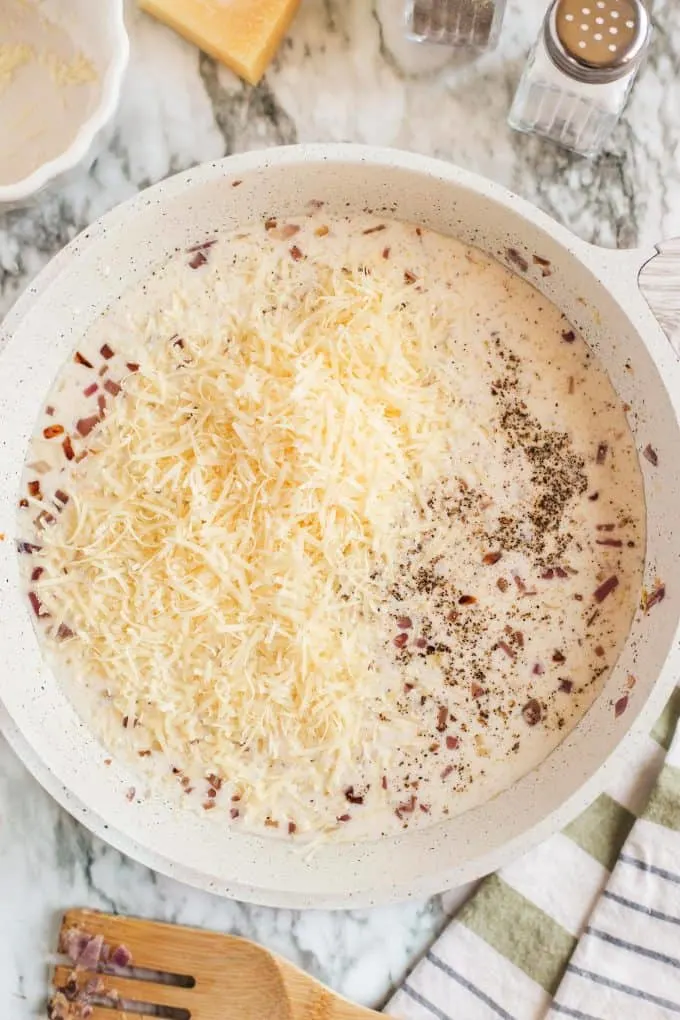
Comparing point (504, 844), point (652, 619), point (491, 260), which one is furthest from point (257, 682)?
point (491, 260)

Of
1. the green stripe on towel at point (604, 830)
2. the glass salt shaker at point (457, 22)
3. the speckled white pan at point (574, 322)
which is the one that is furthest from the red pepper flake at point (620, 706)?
the glass salt shaker at point (457, 22)

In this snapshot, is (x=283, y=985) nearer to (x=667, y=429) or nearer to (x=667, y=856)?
(x=667, y=856)

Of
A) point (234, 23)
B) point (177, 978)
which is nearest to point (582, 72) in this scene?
point (234, 23)

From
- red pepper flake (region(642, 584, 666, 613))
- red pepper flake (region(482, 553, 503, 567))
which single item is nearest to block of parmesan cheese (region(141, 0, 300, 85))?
red pepper flake (region(482, 553, 503, 567))

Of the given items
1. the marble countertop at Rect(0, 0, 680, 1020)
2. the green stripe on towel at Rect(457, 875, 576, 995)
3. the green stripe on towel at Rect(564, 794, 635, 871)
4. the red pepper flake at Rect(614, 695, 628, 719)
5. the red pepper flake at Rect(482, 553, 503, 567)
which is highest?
the marble countertop at Rect(0, 0, 680, 1020)

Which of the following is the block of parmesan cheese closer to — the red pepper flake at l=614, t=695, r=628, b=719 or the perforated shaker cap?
the perforated shaker cap

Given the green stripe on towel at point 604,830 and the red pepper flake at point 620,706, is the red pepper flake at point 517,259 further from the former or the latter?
the green stripe on towel at point 604,830
